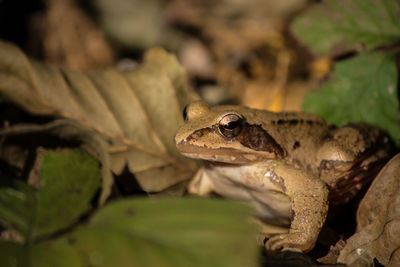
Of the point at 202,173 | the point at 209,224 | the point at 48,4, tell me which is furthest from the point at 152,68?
the point at 48,4

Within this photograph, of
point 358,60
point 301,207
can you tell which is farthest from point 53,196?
point 358,60

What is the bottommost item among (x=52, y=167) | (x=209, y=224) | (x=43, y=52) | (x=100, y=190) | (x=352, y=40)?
(x=43, y=52)

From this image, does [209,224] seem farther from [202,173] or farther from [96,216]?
[202,173]

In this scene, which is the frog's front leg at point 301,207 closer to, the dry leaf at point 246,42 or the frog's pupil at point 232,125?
the frog's pupil at point 232,125

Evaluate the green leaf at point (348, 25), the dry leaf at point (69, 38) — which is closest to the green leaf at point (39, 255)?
the green leaf at point (348, 25)

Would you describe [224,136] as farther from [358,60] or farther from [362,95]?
[358,60]
